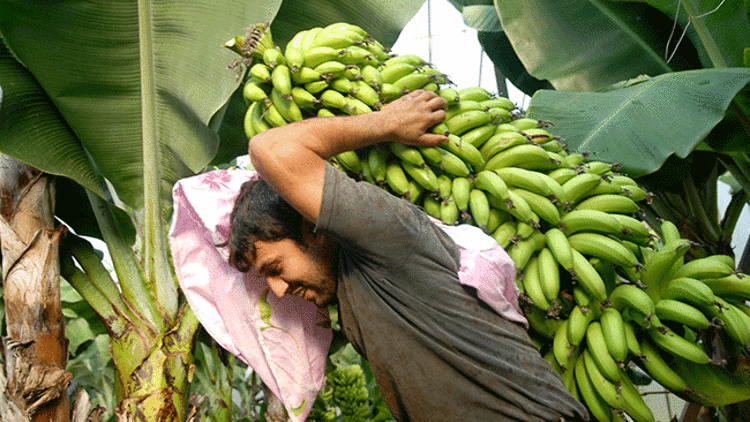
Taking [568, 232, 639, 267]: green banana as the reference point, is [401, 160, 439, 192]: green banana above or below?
above

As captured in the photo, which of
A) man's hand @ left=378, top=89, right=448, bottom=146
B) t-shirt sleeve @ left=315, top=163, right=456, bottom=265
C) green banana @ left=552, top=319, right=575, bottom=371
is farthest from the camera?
green banana @ left=552, top=319, right=575, bottom=371

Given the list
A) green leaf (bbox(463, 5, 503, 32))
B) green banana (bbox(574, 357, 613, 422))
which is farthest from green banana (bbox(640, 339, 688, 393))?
green leaf (bbox(463, 5, 503, 32))

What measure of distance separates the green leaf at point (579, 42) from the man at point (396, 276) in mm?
1403

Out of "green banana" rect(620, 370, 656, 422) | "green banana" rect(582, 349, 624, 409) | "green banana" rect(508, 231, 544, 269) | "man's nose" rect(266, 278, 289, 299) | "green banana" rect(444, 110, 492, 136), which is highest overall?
"green banana" rect(444, 110, 492, 136)

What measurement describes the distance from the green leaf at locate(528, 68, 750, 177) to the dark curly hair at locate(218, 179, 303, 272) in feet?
3.02

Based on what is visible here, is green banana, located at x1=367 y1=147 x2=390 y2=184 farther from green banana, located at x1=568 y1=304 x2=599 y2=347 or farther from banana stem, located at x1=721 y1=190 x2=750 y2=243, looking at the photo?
banana stem, located at x1=721 y1=190 x2=750 y2=243

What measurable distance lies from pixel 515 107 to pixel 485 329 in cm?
52

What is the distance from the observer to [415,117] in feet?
3.67

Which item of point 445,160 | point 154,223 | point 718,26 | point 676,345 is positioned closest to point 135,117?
point 154,223

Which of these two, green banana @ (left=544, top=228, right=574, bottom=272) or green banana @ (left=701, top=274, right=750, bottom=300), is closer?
green banana @ (left=544, top=228, right=574, bottom=272)

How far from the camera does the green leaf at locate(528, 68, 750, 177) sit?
167 cm

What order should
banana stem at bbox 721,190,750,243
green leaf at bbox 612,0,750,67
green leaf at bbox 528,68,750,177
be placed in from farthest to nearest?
banana stem at bbox 721,190,750,243 < green leaf at bbox 612,0,750,67 < green leaf at bbox 528,68,750,177

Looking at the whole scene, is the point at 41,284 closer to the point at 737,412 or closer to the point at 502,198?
the point at 502,198

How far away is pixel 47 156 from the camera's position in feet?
6.09
